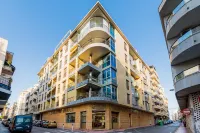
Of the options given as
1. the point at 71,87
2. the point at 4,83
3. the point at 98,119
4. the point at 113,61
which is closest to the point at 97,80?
the point at 113,61

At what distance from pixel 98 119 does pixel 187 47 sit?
15466 mm

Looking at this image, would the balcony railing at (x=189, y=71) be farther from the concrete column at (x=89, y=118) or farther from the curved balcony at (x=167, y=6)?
the concrete column at (x=89, y=118)

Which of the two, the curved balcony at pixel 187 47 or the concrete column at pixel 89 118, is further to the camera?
the concrete column at pixel 89 118

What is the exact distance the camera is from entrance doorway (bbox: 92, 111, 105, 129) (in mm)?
21844

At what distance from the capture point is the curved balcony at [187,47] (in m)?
11.6

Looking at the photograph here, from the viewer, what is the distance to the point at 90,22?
25547 millimetres

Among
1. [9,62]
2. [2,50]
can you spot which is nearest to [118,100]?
[2,50]

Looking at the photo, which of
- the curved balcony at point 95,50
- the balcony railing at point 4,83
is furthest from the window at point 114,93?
the balcony railing at point 4,83

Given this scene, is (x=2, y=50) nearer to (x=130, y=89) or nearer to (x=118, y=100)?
(x=118, y=100)

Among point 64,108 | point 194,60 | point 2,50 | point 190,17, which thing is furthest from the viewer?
point 64,108

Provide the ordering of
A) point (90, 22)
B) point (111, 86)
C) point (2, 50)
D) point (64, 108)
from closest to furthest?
point (2, 50), point (111, 86), point (90, 22), point (64, 108)

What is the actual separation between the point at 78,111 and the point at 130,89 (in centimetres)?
1138

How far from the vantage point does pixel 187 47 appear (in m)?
12.1

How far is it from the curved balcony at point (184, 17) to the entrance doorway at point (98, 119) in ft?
47.4
